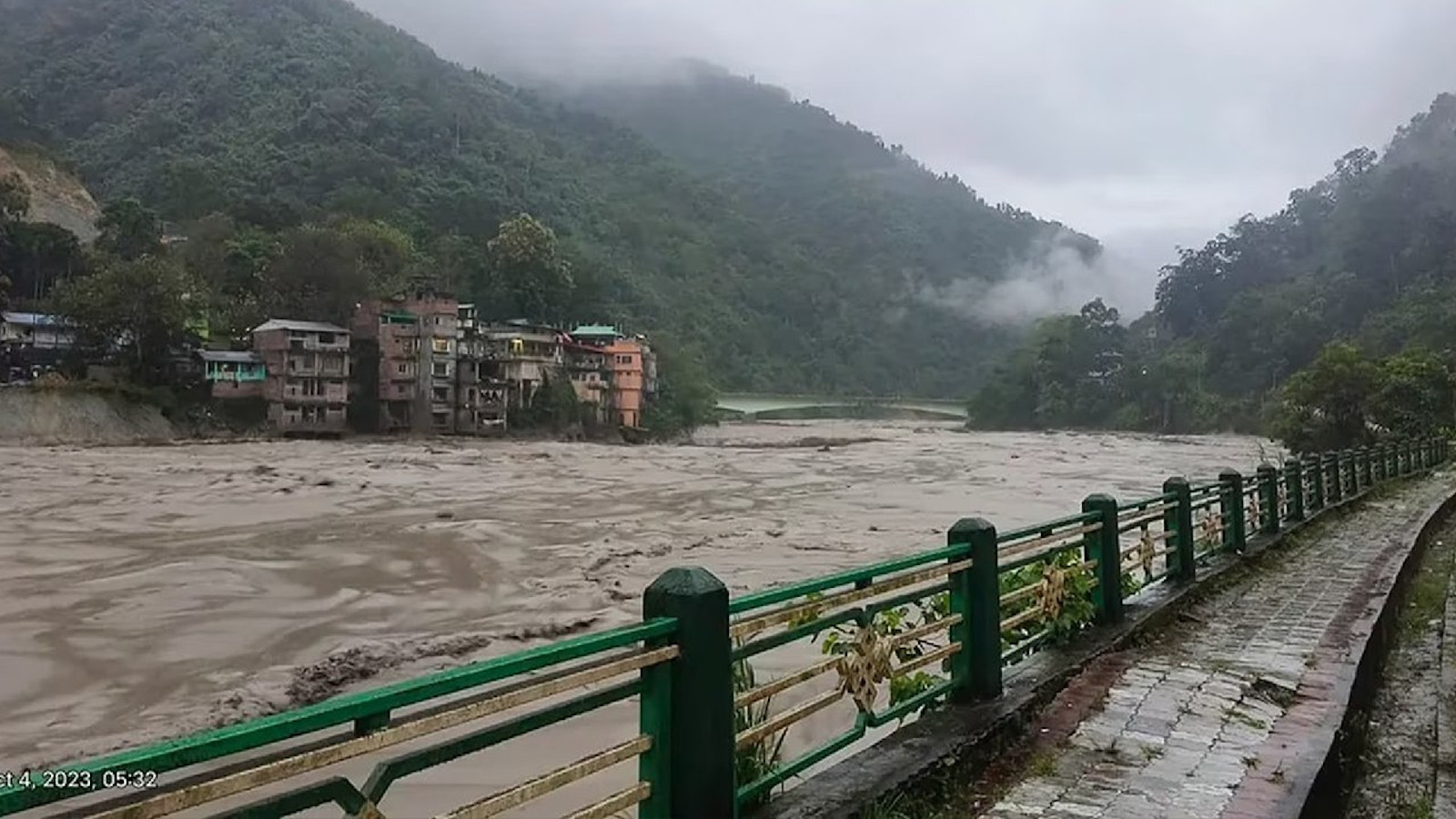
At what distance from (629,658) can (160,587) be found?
1373cm

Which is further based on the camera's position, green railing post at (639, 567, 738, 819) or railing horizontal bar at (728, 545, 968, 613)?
railing horizontal bar at (728, 545, 968, 613)

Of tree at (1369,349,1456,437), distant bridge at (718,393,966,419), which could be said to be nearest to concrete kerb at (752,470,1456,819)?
tree at (1369,349,1456,437)

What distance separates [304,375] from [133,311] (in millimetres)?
7395

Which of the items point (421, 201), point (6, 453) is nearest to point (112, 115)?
point (421, 201)

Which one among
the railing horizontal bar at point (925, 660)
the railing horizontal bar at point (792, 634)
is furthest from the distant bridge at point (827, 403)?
the railing horizontal bar at point (792, 634)

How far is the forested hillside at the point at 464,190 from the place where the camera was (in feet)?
252

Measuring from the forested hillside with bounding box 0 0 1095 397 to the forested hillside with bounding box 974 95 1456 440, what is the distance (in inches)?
1160

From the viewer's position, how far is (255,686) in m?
9.47

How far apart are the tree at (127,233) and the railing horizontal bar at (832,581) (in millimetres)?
58170

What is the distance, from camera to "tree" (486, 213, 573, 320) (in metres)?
67.0

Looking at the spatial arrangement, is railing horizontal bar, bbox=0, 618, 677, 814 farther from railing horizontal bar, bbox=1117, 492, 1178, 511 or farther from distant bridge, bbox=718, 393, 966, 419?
distant bridge, bbox=718, 393, 966, 419

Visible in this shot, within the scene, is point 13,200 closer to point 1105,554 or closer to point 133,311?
point 133,311

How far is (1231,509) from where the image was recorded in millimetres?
10258

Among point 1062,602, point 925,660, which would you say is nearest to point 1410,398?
point 1062,602
